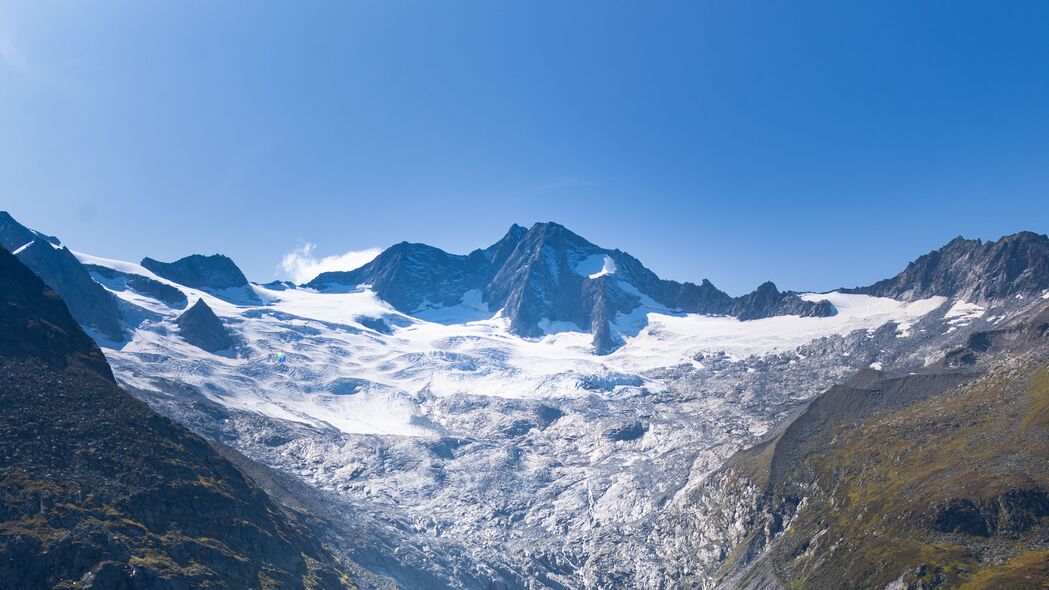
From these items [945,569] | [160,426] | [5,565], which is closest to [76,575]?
[5,565]

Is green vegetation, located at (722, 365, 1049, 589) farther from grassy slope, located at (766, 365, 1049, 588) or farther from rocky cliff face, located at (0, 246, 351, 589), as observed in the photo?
rocky cliff face, located at (0, 246, 351, 589)

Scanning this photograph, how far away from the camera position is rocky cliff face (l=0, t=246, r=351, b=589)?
115625 mm

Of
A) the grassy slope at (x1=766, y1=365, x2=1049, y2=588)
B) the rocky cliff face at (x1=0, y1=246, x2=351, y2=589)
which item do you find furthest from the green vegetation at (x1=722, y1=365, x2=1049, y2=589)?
the rocky cliff face at (x1=0, y1=246, x2=351, y2=589)

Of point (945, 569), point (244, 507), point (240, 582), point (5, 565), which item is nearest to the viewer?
point (5, 565)

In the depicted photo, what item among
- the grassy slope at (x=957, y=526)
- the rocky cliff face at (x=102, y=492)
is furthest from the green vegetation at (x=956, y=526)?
the rocky cliff face at (x=102, y=492)

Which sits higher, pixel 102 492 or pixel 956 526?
pixel 102 492

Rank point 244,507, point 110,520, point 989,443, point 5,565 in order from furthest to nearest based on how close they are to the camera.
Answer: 1. point 989,443
2. point 244,507
3. point 110,520
4. point 5,565

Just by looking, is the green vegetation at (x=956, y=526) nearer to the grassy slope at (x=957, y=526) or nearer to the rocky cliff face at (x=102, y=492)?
the grassy slope at (x=957, y=526)

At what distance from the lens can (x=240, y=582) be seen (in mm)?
137750

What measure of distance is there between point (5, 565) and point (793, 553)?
173 meters

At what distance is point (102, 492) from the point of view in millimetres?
131875

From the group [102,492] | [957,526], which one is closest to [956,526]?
[957,526]

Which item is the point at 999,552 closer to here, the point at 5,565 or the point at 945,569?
the point at 945,569

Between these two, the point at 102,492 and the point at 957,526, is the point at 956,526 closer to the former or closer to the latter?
the point at 957,526
